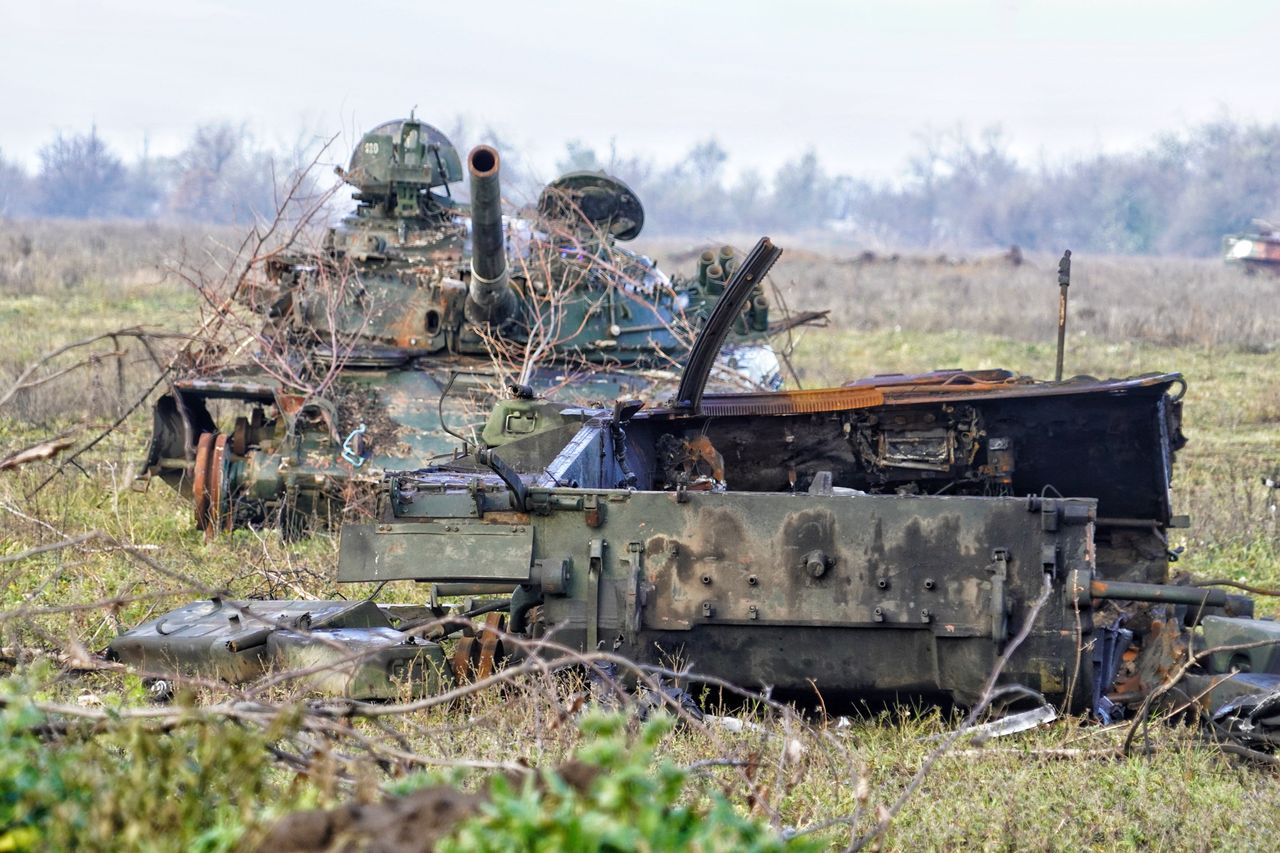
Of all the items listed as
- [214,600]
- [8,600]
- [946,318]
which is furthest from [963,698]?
[946,318]

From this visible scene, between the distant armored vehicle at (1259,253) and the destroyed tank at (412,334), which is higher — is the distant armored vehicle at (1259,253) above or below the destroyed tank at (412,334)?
above

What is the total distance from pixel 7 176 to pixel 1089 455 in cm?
8964

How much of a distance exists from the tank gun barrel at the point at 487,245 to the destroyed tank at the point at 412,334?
2 centimetres

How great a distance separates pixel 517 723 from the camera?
5812 mm

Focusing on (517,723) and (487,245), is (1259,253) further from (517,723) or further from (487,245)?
(517,723)

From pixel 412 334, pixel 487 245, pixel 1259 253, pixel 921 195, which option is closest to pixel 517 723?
pixel 487 245

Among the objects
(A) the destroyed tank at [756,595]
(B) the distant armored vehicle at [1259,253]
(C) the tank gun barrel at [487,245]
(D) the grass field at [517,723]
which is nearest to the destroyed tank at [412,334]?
(C) the tank gun barrel at [487,245]

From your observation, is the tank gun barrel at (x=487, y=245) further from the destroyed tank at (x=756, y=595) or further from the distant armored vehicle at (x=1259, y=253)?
the distant armored vehicle at (x=1259, y=253)

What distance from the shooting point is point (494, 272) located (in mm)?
10555

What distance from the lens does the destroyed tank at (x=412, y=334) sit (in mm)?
10375

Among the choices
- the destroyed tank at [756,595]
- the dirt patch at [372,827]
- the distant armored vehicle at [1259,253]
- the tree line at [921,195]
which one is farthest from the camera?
the tree line at [921,195]

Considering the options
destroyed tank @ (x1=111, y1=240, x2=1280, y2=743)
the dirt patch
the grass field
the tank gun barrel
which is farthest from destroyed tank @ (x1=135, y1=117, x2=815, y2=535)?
the dirt patch

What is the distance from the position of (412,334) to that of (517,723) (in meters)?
5.87

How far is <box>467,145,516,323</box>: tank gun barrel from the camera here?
29.1 feet
